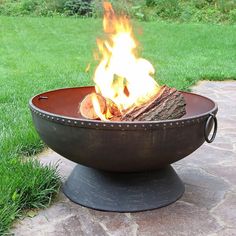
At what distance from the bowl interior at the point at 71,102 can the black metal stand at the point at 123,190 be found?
1.33 ft

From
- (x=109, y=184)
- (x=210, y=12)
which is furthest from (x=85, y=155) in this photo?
(x=210, y=12)

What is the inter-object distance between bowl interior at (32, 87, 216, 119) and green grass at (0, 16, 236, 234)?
0.36 metres

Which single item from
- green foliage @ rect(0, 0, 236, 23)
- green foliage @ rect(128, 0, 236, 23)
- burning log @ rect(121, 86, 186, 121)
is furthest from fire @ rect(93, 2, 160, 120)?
green foliage @ rect(128, 0, 236, 23)

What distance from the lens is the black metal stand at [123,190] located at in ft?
8.61

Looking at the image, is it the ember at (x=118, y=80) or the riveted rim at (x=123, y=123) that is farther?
the ember at (x=118, y=80)

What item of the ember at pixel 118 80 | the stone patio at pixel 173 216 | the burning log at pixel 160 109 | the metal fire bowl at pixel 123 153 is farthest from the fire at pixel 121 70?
the stone patio at pixel 173 216

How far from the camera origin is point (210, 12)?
38.5 ft

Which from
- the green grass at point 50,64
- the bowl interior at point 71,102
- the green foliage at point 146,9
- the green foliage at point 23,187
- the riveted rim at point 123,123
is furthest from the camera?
the green foliage at point 146,9

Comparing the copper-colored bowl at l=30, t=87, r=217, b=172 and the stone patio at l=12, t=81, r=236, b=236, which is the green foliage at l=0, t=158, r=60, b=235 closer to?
the stone patio at l=12, t=81, r=236, b=236

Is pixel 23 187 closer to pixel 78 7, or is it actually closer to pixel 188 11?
pixel 78 7

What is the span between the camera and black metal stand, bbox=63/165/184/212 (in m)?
2.62

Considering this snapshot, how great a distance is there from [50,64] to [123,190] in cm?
429

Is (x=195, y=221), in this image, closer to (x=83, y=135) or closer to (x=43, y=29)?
(x=83, y=135)

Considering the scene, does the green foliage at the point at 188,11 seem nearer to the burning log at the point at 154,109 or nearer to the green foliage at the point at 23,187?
the burning log at the point at 154,109
